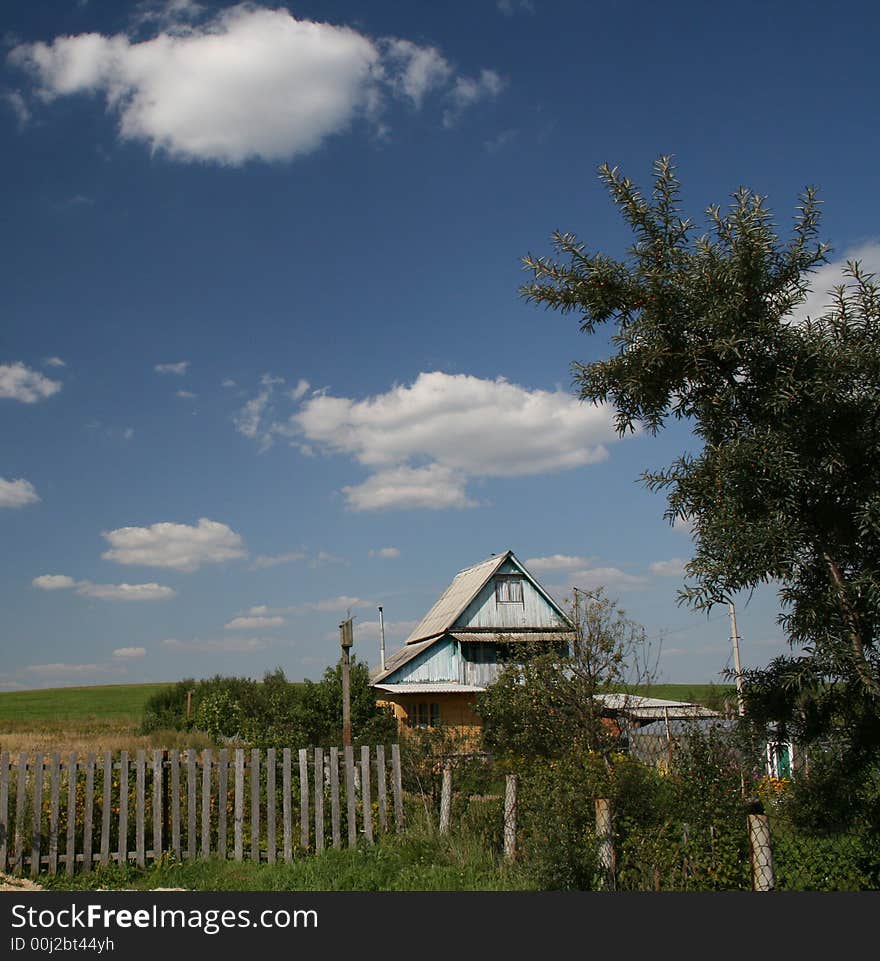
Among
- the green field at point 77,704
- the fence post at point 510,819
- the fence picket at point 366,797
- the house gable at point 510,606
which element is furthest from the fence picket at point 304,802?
the green field at point 77,704

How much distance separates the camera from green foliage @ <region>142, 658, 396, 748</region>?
2089 centimetres

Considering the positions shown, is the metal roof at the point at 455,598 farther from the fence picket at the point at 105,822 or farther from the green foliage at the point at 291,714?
the fence picket at the point at 105,822

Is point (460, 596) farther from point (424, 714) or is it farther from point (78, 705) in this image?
point (78, 705)

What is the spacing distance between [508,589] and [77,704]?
51934 millimetres

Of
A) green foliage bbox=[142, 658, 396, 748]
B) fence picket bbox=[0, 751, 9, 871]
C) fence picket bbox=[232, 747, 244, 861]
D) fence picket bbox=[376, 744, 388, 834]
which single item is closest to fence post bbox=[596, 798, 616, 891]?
fence picket bbox=[376, 744, 388, 834]

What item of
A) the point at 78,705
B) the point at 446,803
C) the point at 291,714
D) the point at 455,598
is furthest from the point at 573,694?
the point at 78,705

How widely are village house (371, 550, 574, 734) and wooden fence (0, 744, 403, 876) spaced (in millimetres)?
18734

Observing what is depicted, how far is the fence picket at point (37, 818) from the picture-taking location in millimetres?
10016

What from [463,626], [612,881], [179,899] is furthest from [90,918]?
[463,626]

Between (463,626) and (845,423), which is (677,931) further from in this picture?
(463,626)

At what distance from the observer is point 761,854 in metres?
7.09

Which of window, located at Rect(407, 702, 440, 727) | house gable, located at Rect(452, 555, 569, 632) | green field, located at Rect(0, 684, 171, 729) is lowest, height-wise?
green field, located at Rect(0, 684, 171, 729)

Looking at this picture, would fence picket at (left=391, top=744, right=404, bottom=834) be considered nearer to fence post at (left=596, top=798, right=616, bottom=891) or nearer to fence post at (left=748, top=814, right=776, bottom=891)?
fence post at (left=596, top=798, right=616, bottom=891)

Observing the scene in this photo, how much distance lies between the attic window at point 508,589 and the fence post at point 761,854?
2513 cm
